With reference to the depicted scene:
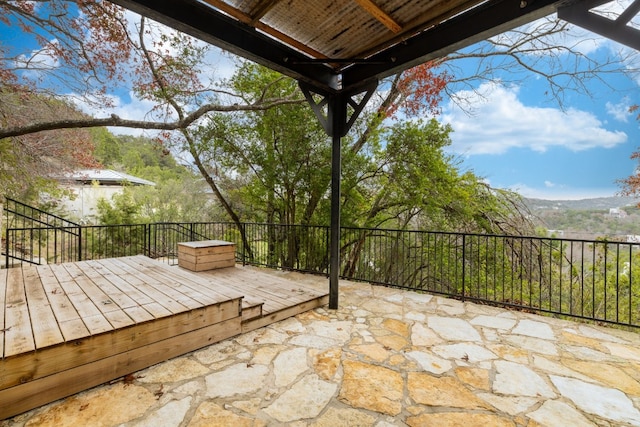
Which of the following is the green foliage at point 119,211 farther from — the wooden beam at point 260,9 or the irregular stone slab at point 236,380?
the wooden beam at point 260,9

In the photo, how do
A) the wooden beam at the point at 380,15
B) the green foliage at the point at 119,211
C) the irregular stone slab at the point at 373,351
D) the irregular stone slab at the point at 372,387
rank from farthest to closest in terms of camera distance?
the green foliage at the point at 119,211 < the irregular stone slab at the point at 373,351 < the wooden beam at the point at 380,15 < the irregular stone slab at the point at 372,387

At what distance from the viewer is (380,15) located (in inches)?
86.5

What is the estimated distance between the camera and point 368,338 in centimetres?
281

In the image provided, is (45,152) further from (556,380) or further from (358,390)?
(556,380)

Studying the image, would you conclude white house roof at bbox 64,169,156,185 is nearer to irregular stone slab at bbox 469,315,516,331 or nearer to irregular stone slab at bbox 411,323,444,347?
irregular stone slab at bbox 411,323,444,347

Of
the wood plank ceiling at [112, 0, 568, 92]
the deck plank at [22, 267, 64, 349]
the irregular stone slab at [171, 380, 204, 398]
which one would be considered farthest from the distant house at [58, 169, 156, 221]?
the irregular stone slab at [171, 380, 204, 398]

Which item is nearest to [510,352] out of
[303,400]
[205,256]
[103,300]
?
[303,400]

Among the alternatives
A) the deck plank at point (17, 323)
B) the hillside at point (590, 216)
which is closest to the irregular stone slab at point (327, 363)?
the deck plank at point (17, 323)

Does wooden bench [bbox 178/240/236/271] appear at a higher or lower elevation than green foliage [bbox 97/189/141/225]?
lower

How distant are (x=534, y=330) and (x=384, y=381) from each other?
2.12 m

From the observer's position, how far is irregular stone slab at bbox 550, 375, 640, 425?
1.81 meters

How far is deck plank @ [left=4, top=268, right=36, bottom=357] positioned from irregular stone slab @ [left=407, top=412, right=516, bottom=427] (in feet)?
7.80

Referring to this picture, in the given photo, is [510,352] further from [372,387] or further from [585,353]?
[372,387]

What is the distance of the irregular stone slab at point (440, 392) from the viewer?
6.16 feet
